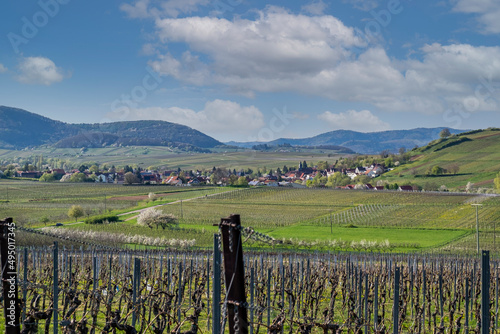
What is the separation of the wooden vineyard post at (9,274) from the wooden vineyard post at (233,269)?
9.39ft

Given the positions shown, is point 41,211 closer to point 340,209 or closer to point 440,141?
point 340,209

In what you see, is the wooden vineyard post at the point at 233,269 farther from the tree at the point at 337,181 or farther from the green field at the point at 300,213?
the tree at the point at 337,181

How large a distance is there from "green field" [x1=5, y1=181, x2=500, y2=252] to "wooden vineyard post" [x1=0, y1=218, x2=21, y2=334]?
34025 millimetres

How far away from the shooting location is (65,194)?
8750cm

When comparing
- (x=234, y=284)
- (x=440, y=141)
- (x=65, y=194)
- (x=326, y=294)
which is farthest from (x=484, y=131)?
(x=234, y=284)

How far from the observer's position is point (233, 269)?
4.69 m

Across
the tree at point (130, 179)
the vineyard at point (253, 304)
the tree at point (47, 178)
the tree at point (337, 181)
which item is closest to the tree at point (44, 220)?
the vineyard at point (253, 304)

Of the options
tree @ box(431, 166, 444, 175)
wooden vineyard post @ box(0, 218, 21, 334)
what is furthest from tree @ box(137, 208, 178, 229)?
tree @ box(431, 166, 444, 175)

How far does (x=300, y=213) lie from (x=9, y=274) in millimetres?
62938

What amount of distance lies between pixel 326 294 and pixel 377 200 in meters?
60.6

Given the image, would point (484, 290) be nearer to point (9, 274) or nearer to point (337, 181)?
point (9, 274)

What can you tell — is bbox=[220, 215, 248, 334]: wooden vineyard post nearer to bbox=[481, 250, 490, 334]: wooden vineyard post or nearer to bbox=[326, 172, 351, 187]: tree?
bbox=[481, 250, 490, 334]: wooden vineyard post

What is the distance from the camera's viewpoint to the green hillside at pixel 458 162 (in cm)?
10069

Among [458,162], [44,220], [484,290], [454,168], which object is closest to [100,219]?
[44,220]
